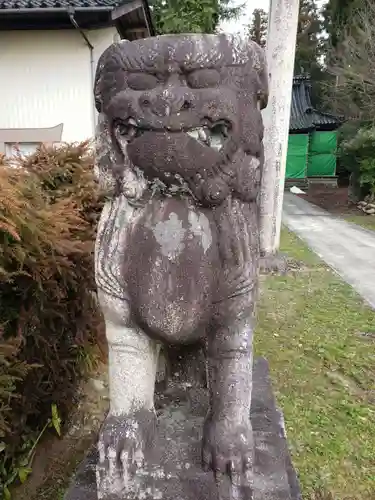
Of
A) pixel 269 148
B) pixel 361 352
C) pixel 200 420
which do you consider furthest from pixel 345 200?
pixel 200 420

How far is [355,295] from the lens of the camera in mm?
4922

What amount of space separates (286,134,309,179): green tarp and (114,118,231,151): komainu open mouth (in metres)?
17.5

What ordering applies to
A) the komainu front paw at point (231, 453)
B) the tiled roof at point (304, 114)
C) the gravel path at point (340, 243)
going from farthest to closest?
the tiled roof at point (304, 114) < the gravel path at point (340, 243) < the komainu front paw at point (231, 453)

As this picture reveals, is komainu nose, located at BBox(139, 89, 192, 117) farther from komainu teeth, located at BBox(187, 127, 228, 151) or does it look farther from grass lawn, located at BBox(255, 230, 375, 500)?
grass lawn, located at BBox(255, 230, 375, 500)

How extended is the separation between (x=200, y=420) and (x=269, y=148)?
4.74 m

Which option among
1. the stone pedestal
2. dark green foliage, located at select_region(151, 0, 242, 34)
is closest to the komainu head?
the stone pedestal

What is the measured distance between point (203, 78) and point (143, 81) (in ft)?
0.44

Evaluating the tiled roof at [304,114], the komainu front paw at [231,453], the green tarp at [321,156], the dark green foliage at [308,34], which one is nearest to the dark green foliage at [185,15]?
the tiled roof at [304,114]

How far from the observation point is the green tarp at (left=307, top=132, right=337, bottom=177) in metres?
18.7

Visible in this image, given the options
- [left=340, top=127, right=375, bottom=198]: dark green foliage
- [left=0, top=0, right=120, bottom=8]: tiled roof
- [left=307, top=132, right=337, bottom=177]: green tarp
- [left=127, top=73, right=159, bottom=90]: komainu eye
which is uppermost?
[left=0, top=0, right=120, bottom=8]: tiled roof

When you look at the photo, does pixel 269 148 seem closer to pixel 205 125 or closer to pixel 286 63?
pixel 286 63

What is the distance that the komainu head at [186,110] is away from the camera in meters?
1.08

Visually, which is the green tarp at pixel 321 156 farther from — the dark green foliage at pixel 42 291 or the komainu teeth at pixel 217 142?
the komainu teeth at pixel 217 142

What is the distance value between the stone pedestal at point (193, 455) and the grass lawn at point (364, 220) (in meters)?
8.83
